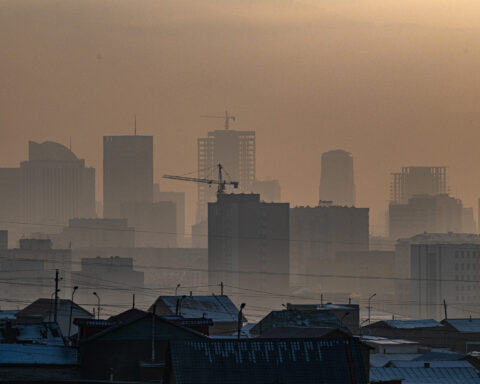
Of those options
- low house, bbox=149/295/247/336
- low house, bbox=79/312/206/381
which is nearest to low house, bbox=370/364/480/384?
low house, bbox=79/312/206/381

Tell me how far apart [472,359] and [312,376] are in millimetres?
35754

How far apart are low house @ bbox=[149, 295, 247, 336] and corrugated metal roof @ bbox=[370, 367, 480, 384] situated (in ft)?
120

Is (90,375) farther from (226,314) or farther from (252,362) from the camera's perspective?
(226,314)

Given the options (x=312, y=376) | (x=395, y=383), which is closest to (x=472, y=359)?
(x=395, y=383)

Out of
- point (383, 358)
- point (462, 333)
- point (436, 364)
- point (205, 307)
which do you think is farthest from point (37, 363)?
point (462, 333)

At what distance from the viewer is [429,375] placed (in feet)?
210

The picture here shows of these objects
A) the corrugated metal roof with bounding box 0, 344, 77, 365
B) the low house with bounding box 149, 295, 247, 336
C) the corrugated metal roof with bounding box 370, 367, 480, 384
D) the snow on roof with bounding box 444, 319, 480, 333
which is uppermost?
the low house with bounding box 149, 295, 247, 336

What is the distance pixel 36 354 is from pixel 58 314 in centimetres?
5345

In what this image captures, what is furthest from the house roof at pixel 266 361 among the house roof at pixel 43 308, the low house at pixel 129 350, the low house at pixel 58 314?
the house roof at pixel 43 308

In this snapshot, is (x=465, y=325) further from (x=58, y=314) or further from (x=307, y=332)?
(x=307, y=332)

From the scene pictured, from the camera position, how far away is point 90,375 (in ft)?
177

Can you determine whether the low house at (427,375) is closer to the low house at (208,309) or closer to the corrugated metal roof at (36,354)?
the corrugated metal roof at (36,354)

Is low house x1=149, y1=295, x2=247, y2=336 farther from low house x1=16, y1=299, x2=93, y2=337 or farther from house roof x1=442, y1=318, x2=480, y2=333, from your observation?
house roof x1=442, y1=318, x2=480, y2=333

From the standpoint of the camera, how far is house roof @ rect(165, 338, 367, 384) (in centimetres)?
4484
